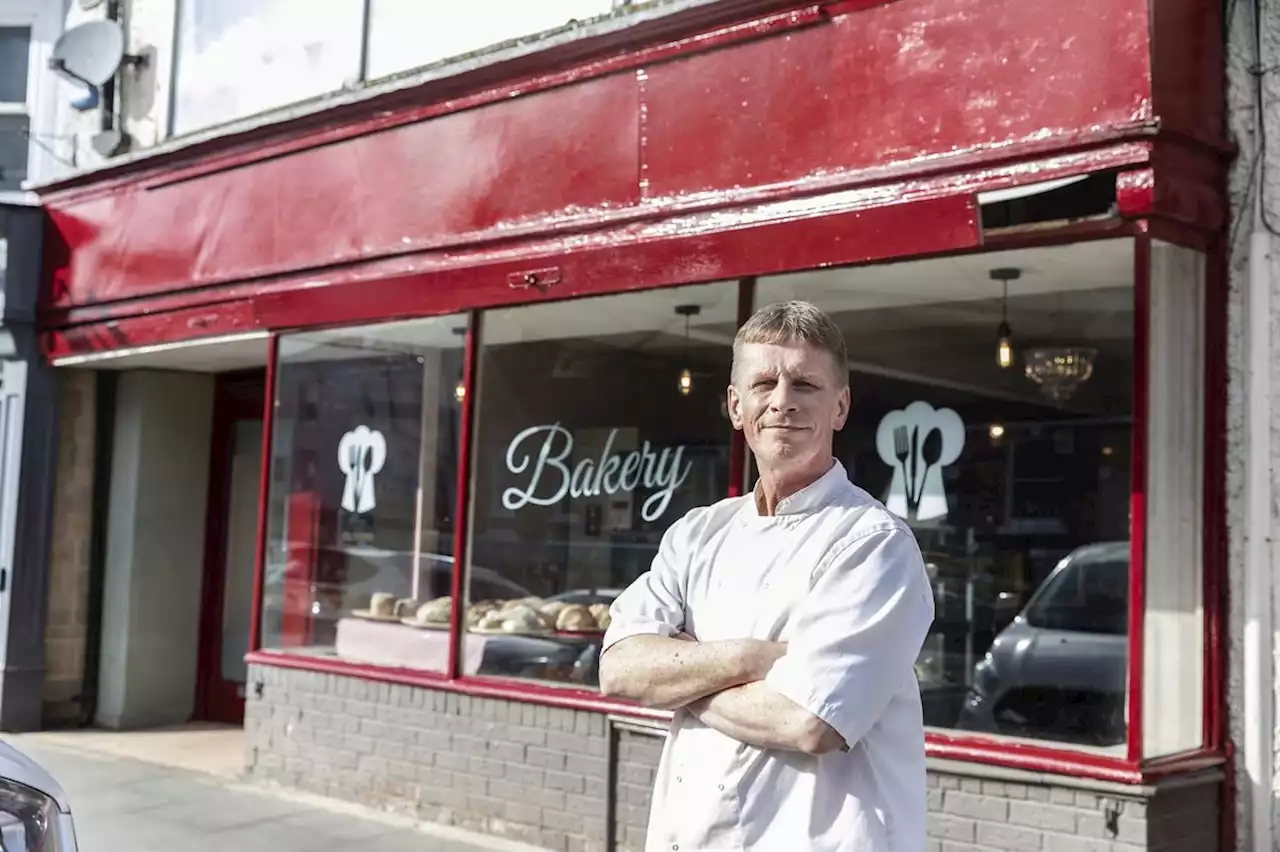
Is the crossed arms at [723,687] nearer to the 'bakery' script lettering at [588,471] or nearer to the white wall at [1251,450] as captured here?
the white wall at [1251,450]

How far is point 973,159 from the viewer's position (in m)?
5.45

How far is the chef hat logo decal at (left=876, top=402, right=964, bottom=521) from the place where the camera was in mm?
6219

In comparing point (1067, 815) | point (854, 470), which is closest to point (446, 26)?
point (854, 470)

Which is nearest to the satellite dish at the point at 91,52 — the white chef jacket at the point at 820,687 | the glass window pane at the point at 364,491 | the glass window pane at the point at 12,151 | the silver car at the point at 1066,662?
the glass window pane at the point at 12,151

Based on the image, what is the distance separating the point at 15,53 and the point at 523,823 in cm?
763

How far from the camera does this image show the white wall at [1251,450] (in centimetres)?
506

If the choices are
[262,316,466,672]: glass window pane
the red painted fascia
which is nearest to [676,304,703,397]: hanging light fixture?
the red painted fascia

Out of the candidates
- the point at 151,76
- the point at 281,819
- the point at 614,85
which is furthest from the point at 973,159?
the point at 151,76

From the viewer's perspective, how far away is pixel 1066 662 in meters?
5.70

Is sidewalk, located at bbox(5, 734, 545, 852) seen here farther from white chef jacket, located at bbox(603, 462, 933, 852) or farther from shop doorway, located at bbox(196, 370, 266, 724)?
white chef jacket, located at bbox(603, 462, 933, 852)

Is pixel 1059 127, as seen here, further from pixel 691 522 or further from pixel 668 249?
pixel 691 522

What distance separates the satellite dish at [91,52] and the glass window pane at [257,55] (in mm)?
616

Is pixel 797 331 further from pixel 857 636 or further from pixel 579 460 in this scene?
pixel 579 460

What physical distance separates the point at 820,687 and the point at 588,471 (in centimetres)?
500
